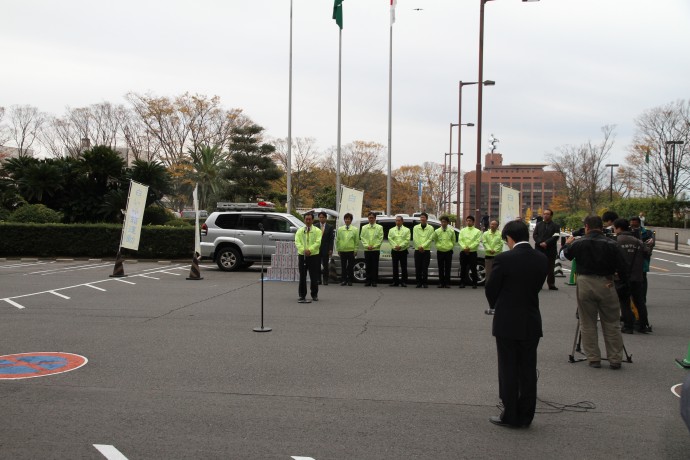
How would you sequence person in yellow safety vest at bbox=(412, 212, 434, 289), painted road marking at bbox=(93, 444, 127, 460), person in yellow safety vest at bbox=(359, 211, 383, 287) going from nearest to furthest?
painted road marking at bbox=(93, 444, 127, 460), person in yellow safety vest at bbox=(412, 212, 434, 289), person in yellow safety vest at bbox=(359, 211, 383, 287)

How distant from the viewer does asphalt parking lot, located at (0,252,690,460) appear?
479 cm

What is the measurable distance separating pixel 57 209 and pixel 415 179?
172 feet

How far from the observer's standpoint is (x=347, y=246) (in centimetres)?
1634

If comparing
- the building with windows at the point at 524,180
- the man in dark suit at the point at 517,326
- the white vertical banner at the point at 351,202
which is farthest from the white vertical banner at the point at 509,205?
the building with windows at the point at 524,180

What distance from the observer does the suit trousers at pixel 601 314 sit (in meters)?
7.42

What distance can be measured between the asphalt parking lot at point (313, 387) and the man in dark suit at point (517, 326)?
221 mm

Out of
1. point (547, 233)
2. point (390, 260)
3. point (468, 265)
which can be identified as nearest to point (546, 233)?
point (547, 233)

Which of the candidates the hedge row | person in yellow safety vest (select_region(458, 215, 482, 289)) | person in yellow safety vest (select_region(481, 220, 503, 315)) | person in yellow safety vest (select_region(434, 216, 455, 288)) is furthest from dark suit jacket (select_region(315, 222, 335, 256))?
the hedge row

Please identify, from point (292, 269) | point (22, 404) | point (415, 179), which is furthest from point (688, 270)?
point (415, 179)

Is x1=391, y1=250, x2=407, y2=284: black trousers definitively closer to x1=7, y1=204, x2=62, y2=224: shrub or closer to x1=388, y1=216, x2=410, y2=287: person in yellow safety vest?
x1=388, y1=216, x2=410, y2=287: person in yellow safety vest

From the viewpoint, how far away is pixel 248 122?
55438 mm

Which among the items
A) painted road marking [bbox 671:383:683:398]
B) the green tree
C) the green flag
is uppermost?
A: the green flag

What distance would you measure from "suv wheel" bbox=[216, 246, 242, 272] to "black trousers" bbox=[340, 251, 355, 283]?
15.7ft

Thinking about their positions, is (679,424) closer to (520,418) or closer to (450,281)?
(520,418)
